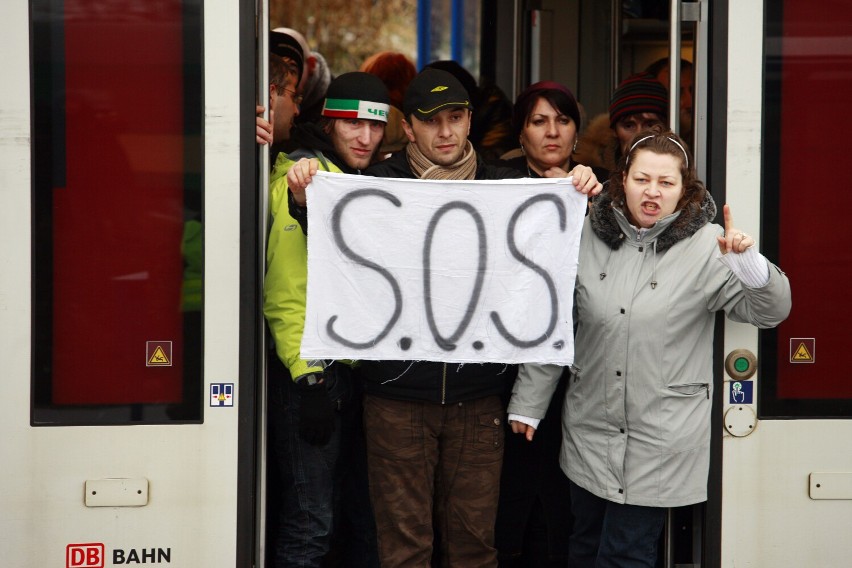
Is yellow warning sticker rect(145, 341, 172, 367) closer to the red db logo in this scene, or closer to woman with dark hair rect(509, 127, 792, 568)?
the red db logo

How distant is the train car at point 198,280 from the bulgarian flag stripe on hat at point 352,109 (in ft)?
1.32

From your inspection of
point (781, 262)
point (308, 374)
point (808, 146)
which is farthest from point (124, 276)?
point (808, 146)

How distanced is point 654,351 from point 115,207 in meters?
1.75

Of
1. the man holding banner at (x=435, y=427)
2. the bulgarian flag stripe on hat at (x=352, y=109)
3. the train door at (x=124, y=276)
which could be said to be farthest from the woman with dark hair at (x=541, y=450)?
the train door at (x=124, y=276)

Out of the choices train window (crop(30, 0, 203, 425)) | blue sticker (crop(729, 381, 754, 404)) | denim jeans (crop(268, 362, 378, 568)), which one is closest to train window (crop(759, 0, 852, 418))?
blue sticker (crop(729, 381, 754, 404))

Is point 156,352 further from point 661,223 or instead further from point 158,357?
point 661,223

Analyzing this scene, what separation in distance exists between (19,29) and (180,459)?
56.3 inches

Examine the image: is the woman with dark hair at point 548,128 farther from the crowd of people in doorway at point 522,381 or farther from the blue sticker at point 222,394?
the blue sticker at point 222,394

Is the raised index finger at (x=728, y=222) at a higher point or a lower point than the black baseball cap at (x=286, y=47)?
lower

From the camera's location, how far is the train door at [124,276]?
3107 millimetres

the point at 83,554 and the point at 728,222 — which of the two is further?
the point at 83,554

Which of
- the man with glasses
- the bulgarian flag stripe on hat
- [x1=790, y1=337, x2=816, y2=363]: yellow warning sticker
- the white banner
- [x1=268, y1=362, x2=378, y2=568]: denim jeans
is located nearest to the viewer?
the white banner

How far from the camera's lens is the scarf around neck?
334 cm

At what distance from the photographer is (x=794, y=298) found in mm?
3318
